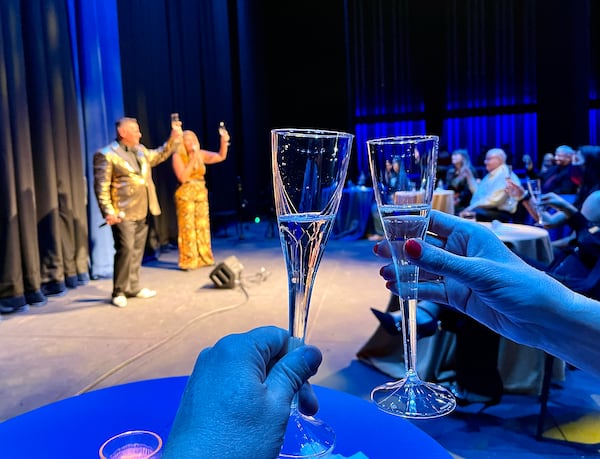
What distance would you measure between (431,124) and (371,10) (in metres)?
3.05

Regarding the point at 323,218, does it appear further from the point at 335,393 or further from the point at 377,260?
the point at 377,260

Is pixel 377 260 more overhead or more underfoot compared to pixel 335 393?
more underfoot

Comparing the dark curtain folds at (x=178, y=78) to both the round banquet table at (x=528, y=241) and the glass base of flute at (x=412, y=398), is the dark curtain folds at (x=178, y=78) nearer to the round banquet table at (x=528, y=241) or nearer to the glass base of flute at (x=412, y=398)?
the round banquet table at (x=528, y=241)

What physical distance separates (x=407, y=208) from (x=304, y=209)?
139 millimetres

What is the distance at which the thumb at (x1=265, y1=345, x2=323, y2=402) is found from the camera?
0.45 m

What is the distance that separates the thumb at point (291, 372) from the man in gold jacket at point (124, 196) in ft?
12.6

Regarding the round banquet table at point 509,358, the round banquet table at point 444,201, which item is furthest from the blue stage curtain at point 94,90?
the round banquet table at point 509,358

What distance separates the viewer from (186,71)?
7.89 m

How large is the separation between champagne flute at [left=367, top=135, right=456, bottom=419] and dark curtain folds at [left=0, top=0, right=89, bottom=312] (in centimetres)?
396

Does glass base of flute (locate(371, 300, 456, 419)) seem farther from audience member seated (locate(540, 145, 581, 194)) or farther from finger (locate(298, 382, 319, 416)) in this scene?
audience member seated (locate(540, 145, 581, 194))

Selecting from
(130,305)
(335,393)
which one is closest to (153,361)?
(130,305)

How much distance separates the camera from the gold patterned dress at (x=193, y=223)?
223 inches

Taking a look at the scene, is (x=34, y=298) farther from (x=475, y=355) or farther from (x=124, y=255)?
(x=475, y=355)

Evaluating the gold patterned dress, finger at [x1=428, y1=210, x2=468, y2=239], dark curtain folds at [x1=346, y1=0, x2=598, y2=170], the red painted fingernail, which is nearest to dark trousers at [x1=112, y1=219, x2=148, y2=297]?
the gold patterned dress
